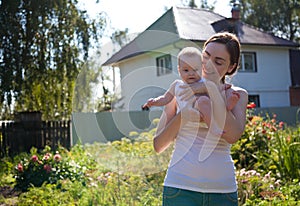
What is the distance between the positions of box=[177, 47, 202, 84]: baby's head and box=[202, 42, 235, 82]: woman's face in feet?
0.07

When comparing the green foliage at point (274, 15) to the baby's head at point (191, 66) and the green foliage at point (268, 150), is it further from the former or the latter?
the baby's head at point (191, 66)

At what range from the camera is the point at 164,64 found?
8.68 ft

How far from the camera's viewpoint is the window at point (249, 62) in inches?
749

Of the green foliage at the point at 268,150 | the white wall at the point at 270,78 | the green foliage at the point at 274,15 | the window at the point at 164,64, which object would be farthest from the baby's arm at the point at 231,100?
the green foliage at the point at 274,15

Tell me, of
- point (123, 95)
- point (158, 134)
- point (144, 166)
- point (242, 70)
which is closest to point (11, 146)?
point (144, 166)

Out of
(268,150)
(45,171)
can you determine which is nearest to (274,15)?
(268,150)

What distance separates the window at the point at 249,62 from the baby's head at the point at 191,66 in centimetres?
1775

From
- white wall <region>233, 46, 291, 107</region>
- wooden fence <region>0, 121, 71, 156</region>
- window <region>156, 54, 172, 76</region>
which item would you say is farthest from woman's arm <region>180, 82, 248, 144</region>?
white wall <region>233, 46, 291, 107</region>

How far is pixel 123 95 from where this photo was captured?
10.0 feet

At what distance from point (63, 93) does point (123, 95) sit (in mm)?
8804

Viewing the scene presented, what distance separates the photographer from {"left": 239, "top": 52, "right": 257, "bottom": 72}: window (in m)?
19.0

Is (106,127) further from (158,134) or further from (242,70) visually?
(242,70)

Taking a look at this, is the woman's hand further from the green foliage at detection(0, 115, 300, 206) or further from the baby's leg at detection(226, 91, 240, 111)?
the green foliage at detection(0, 115, 300, 206)

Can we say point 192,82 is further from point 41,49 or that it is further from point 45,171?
point 41,49
